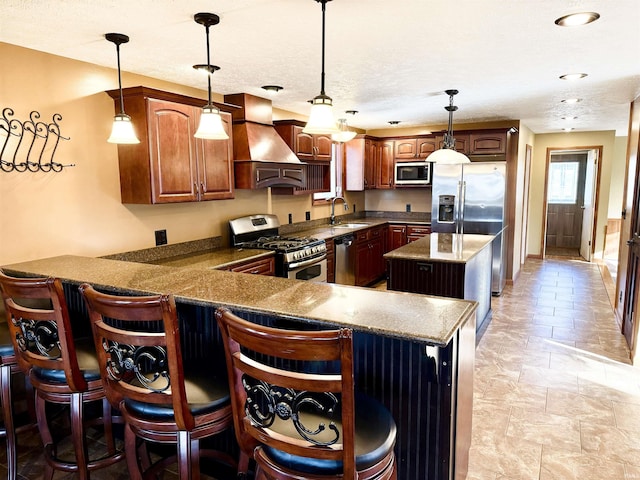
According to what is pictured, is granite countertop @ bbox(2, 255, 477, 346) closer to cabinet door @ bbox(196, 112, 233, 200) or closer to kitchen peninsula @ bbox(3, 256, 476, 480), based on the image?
kitchen peninsula @ bbox(3, 256, 476, 480)

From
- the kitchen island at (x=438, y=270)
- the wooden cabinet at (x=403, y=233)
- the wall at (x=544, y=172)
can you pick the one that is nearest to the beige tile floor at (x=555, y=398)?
the kitchen island at (x=438, y=270)

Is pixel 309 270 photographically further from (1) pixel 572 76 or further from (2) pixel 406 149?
(2) pixel 406 149

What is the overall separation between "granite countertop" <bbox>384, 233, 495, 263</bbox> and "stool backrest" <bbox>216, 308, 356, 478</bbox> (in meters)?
2.41

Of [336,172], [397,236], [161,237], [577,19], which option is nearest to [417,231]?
[397,236]

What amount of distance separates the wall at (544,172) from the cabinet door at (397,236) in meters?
3.18

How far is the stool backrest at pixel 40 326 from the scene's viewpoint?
1.72m

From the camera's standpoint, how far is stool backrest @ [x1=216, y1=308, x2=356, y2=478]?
1154 millimetres

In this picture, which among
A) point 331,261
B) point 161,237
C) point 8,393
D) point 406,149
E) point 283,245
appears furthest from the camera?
point 406,149

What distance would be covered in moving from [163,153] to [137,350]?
197cm

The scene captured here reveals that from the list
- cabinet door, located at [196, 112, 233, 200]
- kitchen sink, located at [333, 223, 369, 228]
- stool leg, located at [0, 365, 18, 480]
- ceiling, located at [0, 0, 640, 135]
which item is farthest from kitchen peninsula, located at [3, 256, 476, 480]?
kitchen sink, located at [333, 223, 369, 228]

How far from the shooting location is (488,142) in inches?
224

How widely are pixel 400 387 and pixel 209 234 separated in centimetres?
286

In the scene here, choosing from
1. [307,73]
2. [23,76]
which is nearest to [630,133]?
[307,73]

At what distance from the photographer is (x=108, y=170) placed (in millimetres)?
3199
